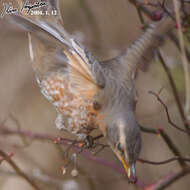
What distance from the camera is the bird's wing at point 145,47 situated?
360cm

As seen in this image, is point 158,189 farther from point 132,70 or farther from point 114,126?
point 132,70

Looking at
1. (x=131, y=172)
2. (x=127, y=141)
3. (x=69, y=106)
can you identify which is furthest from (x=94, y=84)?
(x=131, y=172)

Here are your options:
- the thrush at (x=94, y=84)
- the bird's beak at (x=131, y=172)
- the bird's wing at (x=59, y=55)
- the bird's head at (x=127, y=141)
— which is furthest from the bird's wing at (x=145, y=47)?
the bird's beak at (x=131, y=172)

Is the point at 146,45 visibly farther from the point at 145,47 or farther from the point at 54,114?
the point at 54,114

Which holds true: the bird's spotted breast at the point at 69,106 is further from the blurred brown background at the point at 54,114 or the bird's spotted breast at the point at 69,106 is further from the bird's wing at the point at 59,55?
the blurred brown background at the point at 54,114

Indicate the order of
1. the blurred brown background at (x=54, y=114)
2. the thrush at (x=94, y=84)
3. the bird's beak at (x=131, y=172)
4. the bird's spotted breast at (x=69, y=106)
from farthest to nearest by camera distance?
1. the blurred brown background at (x=54, y=114)
2. the bird's spotted breast at (x=69, y=106)
3. the thrush at (x=94, y=84)
4. the bird's beak at (x=131, y=172)

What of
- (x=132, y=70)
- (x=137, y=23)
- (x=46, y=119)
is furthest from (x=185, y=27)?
(x=46, y=119)

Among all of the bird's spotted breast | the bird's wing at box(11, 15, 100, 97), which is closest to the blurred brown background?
the bird's spotted breast

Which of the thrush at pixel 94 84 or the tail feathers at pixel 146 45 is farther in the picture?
the tail feathers at pixel 146 45

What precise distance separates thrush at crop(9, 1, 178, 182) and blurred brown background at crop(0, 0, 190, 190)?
599mm

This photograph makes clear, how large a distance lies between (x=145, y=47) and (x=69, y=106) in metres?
0.79

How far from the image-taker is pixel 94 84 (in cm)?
354

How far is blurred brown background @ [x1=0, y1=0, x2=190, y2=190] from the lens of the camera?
4770 millimetres

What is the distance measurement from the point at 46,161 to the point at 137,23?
100 inches
